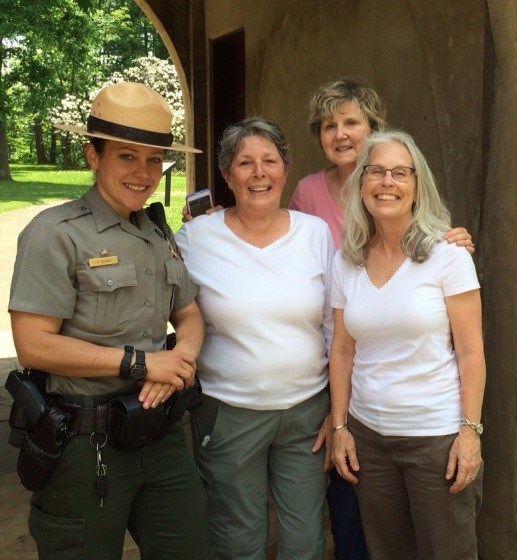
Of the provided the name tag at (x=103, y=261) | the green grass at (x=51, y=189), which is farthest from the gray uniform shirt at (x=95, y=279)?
the green grass at (x=51, y=189)

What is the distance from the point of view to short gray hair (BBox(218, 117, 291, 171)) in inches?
106

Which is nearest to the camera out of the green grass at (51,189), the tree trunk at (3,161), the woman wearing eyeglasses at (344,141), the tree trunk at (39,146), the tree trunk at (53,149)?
the woman wearing eyeglasses at (344,141)

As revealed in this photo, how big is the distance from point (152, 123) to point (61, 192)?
19973 mm

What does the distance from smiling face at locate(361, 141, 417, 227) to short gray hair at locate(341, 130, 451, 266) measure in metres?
0.02

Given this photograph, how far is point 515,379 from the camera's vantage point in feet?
9.95

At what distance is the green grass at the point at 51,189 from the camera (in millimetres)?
18312

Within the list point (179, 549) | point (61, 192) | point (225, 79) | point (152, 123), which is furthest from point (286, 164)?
point (61, 192)

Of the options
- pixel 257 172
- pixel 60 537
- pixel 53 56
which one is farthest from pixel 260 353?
pixel 53 56

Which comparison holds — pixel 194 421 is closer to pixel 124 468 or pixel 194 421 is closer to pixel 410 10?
pixel 124 468

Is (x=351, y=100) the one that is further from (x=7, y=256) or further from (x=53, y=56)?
(x=53, y=56)

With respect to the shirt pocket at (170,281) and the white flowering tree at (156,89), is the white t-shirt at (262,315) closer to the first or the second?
the shirt pocket at (170,281)

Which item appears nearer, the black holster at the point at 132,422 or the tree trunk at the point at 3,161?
the black holster at the point at 132,422

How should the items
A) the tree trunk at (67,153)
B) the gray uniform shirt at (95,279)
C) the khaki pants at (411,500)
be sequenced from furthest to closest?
the tree trunk at (67,153), the khaki pants at (411,500), the gray uniform shirt at (95,279)

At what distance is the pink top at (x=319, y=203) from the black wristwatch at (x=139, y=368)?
946 millimetres
